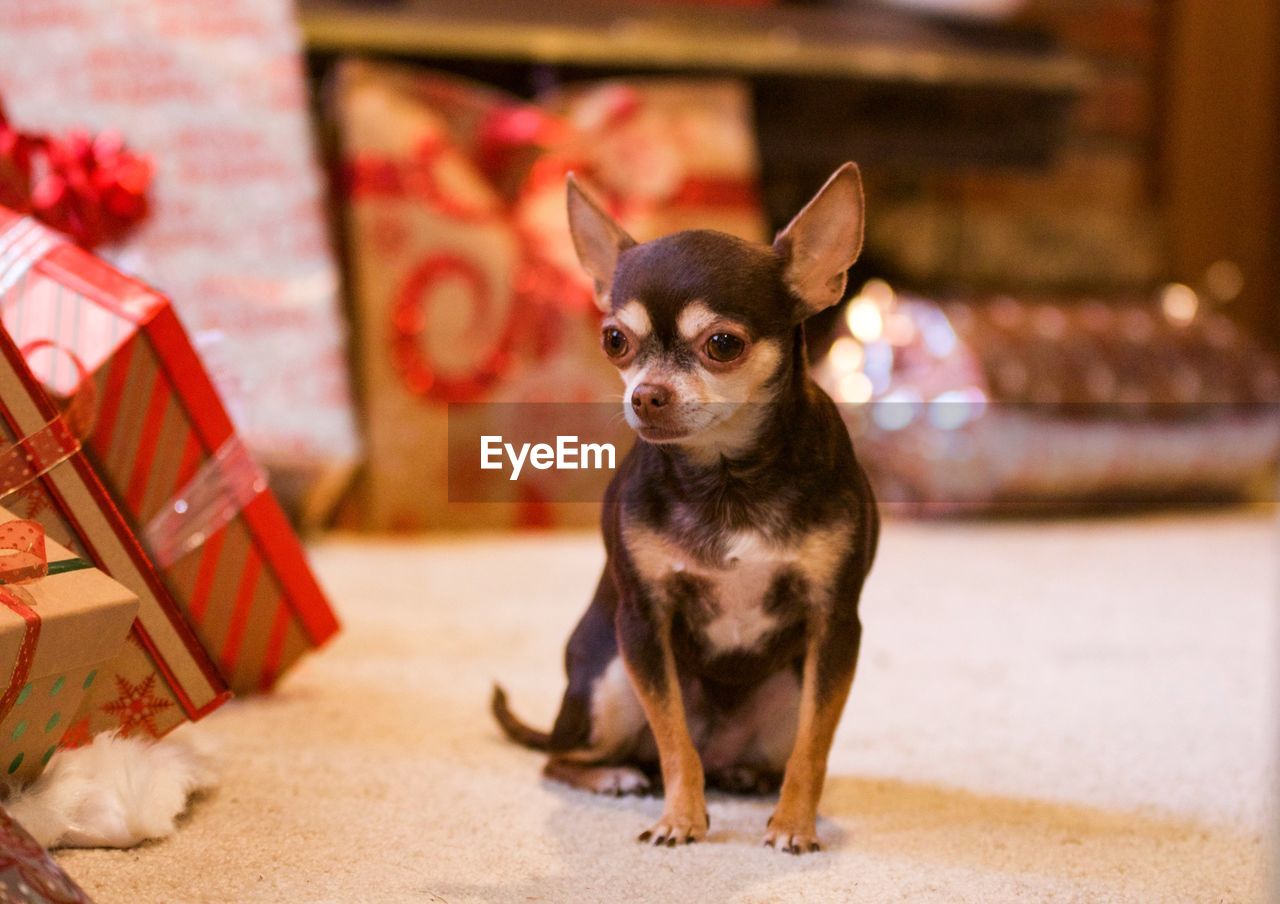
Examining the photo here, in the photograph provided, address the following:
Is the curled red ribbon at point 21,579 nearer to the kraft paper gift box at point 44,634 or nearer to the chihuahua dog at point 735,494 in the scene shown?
the kraft paper gift box at point 44,634

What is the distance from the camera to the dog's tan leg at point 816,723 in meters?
0.87

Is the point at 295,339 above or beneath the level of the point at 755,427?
beneath

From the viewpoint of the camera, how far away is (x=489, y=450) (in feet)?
3.09

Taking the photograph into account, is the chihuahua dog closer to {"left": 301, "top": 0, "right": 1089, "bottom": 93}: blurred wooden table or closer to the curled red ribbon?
the curled red ribbon

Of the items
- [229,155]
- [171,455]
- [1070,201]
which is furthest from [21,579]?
[1070,201]

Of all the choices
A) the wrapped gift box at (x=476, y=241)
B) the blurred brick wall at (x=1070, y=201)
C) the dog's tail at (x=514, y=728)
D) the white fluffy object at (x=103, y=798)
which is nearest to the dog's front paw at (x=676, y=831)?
the dog's tail at (x=514, y=728)

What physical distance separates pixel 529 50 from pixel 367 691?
1664 millimetres

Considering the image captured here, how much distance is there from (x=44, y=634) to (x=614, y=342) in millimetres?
419

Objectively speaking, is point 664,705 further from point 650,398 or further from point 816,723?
point 650,398

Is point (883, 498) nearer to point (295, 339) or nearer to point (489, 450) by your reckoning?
point (295, 339)

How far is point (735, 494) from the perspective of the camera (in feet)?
2.86

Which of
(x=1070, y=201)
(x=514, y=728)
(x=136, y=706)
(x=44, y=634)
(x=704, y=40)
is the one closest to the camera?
(x=44, y=634)

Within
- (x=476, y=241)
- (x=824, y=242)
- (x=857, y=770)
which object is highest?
(x=824, y=242)

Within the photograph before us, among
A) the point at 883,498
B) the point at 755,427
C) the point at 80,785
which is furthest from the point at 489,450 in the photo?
the point at 883,498
